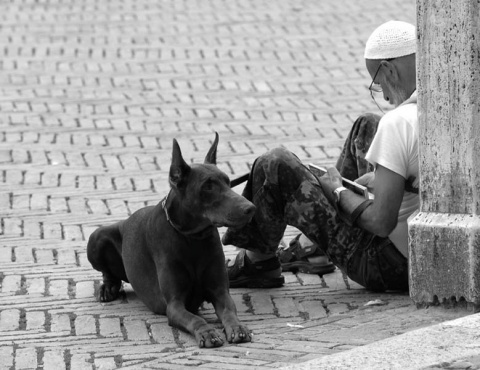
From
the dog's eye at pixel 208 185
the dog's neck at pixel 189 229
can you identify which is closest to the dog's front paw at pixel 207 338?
the dog's neck at pixel 189 229

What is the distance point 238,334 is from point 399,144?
1096 mm

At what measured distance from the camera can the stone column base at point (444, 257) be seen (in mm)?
4844

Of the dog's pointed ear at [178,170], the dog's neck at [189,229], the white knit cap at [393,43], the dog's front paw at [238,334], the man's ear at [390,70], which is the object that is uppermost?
the white knit cap at [393,43]

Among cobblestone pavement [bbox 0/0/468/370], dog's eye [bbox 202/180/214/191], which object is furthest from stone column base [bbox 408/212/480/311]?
dog's eye [bbox 202/180/214/191]

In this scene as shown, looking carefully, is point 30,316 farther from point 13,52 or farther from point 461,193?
point 13,52

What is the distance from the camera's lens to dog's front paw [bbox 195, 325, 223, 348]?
4668 mm

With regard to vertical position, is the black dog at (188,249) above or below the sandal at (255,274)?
above

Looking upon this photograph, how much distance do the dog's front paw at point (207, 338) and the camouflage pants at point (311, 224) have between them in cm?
79

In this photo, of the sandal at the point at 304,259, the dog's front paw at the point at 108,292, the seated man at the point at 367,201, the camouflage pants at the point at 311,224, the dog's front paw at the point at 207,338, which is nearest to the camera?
the dog's front paw at the point at 207,338

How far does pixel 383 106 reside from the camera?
31.2ft

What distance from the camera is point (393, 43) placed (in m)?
5.09

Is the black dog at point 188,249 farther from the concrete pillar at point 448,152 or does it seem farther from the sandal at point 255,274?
the concrete pillar at point 448,152

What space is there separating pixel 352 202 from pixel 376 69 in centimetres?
61

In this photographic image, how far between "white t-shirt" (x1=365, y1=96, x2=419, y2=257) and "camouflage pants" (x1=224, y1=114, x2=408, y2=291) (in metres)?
0.17
